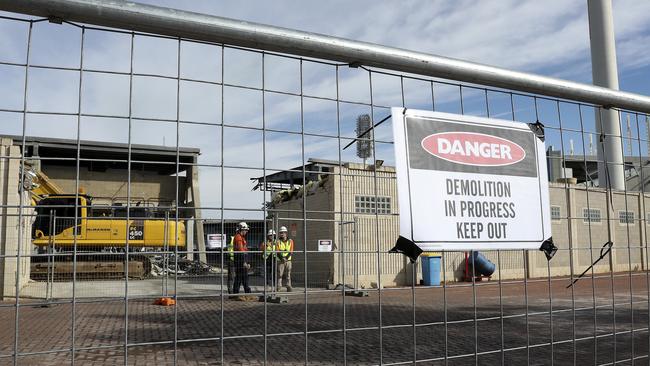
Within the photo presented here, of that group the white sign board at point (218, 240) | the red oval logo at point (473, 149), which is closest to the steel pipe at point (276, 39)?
the red oval logo at point (473, 149)

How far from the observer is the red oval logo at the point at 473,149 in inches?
134

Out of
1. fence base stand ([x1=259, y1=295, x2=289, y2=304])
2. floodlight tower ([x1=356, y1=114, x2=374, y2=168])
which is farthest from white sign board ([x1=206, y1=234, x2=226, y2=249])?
floodlight tower ([x1=356, y1=114, x2=374, y2=168])

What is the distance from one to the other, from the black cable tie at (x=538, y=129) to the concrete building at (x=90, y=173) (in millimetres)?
2390

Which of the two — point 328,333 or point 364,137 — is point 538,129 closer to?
point 364,137

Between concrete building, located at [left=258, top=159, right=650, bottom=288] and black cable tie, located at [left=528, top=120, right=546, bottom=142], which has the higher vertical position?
black cable tie, located at [left=528, top=120, right=546, bottom=142]

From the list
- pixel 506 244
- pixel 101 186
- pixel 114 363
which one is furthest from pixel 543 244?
pixel 101 186

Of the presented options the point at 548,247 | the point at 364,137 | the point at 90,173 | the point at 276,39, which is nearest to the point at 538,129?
the point at 548,247

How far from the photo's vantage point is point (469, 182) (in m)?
3.48

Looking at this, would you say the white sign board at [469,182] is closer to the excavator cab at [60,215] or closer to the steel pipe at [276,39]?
the steel pipe at [276,39]

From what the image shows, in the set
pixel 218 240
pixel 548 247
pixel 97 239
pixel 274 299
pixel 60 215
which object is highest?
pixel 60 215

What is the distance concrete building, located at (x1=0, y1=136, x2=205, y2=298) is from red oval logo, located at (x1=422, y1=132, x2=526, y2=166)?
147 centimetres

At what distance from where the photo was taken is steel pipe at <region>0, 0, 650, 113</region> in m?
2.47

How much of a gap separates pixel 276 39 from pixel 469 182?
5.03ft

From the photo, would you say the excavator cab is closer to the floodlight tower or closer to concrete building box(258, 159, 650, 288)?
concrete building box(258, 159, 650, 288)
